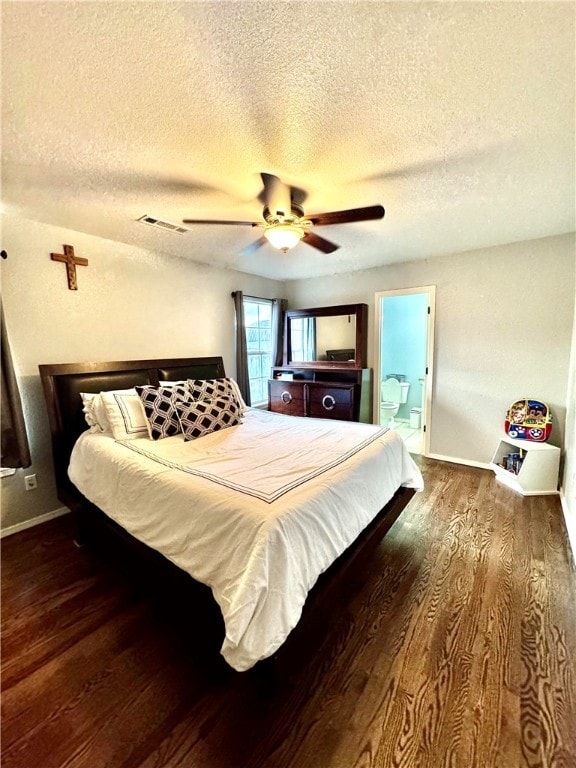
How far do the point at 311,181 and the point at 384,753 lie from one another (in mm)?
2661

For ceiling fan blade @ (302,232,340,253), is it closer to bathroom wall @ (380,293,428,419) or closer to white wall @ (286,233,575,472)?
white wall @ (286,233,575,472)

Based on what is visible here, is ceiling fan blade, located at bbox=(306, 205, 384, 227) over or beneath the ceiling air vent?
beneath

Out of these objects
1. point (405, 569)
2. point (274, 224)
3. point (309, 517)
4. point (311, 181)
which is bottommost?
point (405, 569)

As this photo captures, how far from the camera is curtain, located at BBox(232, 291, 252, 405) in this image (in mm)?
3980

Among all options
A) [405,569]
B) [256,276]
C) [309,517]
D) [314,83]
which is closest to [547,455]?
[405,569]

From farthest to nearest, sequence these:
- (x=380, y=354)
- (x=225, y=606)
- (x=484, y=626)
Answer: (x=380, y=354), (x=484, y=626), (x=225, y=606)

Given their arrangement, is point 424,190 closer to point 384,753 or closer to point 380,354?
point 380,354

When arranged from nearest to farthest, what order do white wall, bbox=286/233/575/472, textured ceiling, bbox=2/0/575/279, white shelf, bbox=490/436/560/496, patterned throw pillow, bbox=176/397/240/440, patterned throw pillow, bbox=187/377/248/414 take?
textured ceiling, bbox=2/0/575/279
patterned throw pillow, bbox=176/397/240/440
patterned throw pillow, bbox=187/377/248/414
white shelf, bbox=490/436/560/496
white wall, bbox=286/233/575/472

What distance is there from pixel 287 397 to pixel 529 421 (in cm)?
269

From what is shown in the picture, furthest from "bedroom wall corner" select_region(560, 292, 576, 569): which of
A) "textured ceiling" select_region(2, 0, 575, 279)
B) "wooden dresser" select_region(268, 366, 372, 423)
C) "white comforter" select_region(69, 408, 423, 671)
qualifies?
"wooden dresser" select_region(268, 366, 372, 423)

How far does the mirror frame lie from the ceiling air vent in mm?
2105

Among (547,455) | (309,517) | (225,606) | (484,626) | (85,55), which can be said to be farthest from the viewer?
(547,455)

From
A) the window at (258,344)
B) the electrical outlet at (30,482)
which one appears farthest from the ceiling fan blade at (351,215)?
the electrical outlet at (30,482)

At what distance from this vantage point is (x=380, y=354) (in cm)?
412
